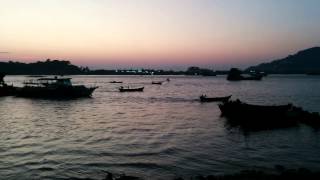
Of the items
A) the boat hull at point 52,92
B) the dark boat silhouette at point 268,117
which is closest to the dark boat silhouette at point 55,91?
the boat hull at point 52,92

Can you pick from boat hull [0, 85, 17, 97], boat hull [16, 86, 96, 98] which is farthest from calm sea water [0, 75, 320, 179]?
boat hull [0, 85, 17, 97]

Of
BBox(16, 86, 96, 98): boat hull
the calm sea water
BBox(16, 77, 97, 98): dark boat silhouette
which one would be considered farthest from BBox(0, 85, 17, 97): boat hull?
the calm sea water

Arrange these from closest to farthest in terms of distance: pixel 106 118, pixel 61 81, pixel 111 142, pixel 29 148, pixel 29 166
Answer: pixel 29 166 < pixel 29 148 < pixel 111 142 < pixel 106 118 < pixel 61 81

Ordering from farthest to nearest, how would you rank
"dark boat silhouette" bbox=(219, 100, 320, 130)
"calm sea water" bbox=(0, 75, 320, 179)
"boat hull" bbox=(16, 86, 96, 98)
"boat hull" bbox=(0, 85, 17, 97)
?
"boat hull" bbox=(0, 85, 17, 97)
"boat hull" bbox=(16, 86, 96, 98)
"dark boat silhouette" bbox=(219, 100, 320, 130)
"calm sea water" bbox=(0, 75, 320, 179)

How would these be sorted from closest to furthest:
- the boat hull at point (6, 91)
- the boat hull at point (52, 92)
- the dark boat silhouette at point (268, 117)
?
the dark boat silhouette at point (268, 117) < the boat hull at point (52, 92) < the boat hull at point (6, 91)

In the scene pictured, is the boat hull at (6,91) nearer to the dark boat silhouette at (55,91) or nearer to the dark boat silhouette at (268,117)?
the dark boat silhouette at (55,91)

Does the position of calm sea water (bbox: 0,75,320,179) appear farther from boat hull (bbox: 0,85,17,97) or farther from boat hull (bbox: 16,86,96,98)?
boat hull (bbox: 0,85,17,97)

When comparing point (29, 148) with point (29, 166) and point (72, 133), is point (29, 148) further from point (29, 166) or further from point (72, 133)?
point (72, 133)

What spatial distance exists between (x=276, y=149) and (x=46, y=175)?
16.7 meters

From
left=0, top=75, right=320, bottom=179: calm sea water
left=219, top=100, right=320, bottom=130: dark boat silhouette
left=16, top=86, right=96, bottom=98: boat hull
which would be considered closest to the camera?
left=0, top=75, right=320, bottom=179: calm sea water

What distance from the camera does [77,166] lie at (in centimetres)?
2438

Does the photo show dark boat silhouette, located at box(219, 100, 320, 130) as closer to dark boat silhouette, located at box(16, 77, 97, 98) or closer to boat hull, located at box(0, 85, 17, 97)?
Result: dark boat silhouette, located at box(16, 77, 97, 98)

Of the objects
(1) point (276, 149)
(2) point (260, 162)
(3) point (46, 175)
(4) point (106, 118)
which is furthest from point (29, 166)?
(4) point (106, 118)

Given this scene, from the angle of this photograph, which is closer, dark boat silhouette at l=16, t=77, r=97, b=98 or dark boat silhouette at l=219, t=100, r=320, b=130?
dark boat silhouette at l=219, t=100, r=320, b=130
